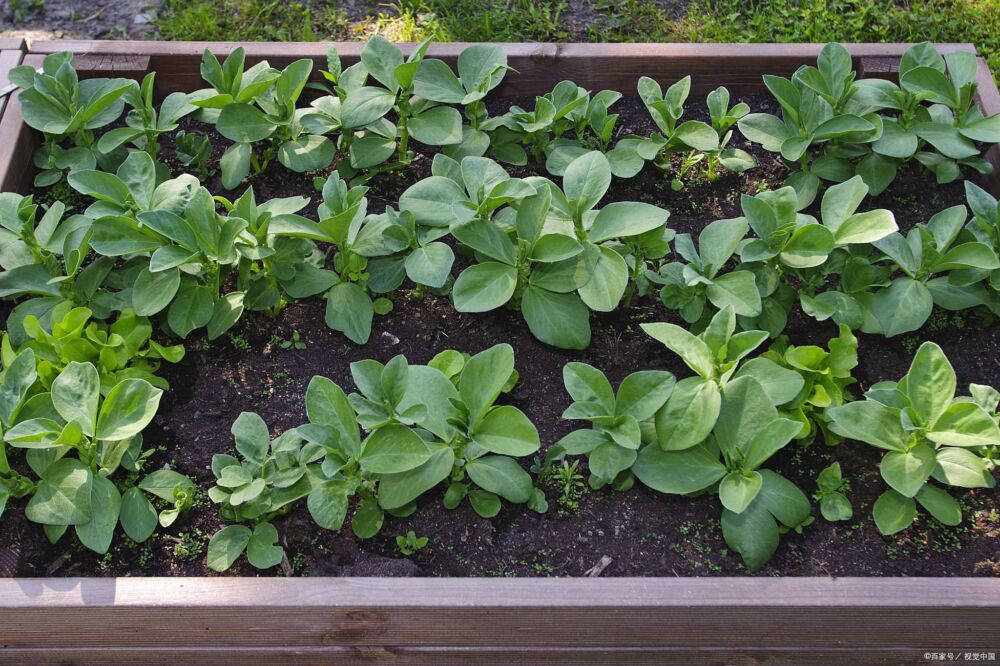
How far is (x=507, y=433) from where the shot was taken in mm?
2076

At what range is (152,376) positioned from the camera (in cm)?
232

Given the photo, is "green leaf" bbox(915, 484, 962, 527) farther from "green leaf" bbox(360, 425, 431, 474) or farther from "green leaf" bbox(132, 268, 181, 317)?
"green leaf" bbox(132, 268, 181, 317)

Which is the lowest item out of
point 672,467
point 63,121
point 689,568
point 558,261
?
point 689,568

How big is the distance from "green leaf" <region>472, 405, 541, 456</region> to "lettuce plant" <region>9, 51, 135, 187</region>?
4.80ft

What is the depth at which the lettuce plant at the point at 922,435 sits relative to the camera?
2.07 m

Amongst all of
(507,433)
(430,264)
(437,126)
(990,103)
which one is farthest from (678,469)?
(990,103)

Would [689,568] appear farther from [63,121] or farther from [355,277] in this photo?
[63,121]

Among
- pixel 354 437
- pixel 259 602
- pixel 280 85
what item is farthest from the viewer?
pixel 280 85

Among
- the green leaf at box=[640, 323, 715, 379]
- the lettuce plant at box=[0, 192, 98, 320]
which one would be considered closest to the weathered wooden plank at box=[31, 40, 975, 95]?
the lettuce plant at box=[0, 192, 98, 320]

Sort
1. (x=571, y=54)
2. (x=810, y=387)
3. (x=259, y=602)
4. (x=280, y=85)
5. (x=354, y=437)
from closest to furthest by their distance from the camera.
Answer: (x=259, y=602), (x=354, y=437), (x=810, y=387), (x=280, y=85), (x=571, y=54)

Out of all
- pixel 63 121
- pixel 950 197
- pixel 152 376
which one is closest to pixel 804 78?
pixel 950 197

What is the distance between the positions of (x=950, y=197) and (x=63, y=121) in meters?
2.61

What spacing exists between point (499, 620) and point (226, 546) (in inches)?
24.9

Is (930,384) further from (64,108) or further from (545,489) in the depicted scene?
(64,108)
